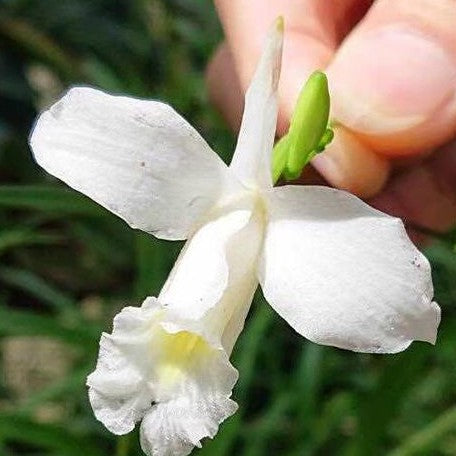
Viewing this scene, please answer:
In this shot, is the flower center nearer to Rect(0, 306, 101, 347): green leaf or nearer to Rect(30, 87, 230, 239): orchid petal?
Rect(30, 87, 230, 239): orchid petal

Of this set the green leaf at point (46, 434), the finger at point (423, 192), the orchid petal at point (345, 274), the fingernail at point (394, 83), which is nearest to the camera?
the orchid petal at point (345, 274)

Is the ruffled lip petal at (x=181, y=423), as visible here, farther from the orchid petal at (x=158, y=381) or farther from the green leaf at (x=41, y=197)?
the green leaf at (x=41, y=197)

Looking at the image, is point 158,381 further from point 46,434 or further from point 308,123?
point 46,434

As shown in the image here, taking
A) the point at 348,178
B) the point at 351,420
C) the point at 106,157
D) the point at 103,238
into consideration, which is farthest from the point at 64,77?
the point at 106,157

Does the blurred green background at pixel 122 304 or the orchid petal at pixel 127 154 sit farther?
the blurred green background at pixel 122 304

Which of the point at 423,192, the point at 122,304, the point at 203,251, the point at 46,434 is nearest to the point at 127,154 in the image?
the point at 203,251

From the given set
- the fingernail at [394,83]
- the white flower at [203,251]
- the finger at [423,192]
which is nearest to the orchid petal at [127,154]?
the white flower at [203,251]

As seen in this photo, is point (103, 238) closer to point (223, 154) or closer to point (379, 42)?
point (223, 154)
